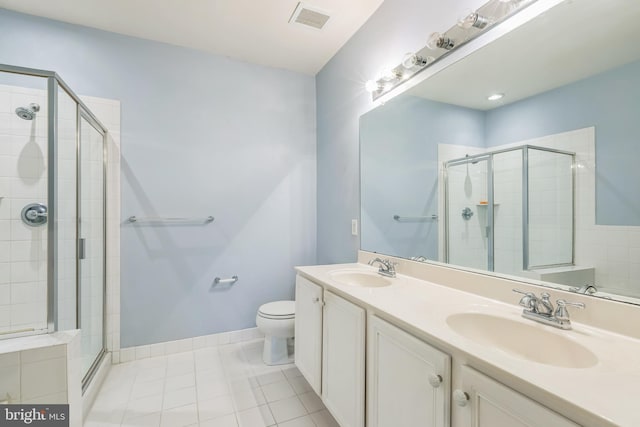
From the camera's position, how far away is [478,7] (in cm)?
125

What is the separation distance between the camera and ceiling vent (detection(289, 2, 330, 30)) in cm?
191

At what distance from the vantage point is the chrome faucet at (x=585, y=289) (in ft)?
3.03

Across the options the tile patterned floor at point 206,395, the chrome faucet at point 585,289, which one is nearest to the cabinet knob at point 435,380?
the chrome faucet at point 585,289

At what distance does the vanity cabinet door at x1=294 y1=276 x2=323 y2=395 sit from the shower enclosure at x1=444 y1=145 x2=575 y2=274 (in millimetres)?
776

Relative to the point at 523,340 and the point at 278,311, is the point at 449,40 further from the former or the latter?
the point at 278,311

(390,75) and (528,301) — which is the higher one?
(390,75)

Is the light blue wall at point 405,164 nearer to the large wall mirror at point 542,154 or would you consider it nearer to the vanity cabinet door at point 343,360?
the large wall mirror at point 542,154

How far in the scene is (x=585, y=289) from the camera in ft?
3.07

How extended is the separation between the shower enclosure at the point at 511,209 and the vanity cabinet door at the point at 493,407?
61 cm

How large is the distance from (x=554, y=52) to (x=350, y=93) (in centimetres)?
140

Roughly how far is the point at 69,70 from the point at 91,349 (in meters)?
1.95

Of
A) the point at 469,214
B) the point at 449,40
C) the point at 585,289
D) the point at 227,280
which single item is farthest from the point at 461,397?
the point at 227,280

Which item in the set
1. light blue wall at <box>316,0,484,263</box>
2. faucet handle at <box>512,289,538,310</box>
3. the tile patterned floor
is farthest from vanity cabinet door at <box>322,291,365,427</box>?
light blue wall at <box>316,0,484,263</box>

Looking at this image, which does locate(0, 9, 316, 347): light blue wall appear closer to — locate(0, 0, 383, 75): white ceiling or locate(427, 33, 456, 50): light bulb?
locate(0, 0, 383, 75): white ceiling
